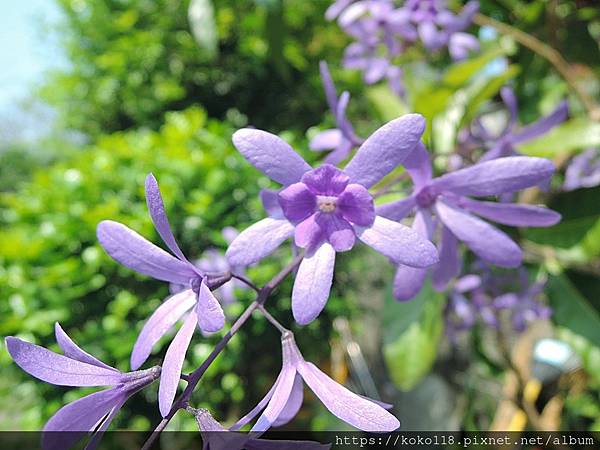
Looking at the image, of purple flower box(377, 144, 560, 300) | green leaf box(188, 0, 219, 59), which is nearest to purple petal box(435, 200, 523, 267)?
purple flower box(377, 144, 560, 300)

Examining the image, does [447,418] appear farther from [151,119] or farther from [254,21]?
[151,119]

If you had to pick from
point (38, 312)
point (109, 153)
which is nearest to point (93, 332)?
point (38, 312)

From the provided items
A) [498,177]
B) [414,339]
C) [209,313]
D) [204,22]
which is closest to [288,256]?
[414,339]

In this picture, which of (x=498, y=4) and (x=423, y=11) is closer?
(x=423, y=11)

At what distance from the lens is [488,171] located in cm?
48

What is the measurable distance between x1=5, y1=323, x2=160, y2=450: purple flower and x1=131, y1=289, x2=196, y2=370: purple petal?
1.3 inches

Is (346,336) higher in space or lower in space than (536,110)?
lower

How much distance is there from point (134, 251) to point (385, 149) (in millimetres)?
198

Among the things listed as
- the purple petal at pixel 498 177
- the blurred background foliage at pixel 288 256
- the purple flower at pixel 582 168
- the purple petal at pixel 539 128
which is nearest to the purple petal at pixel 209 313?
the purple petal at pixel 498 177

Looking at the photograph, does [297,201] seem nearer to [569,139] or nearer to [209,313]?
[209,313]

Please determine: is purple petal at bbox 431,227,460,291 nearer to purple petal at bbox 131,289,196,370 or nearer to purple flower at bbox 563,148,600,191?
purple petal at bbox 131,289,196,370

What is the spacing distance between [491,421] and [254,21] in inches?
66.9

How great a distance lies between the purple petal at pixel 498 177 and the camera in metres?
0.46

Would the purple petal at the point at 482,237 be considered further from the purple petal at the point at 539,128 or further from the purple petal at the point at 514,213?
the purple petal at the point at 539,128
